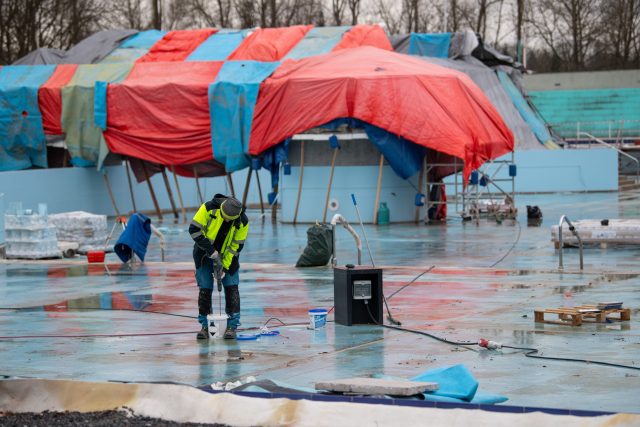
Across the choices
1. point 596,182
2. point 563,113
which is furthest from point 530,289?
point 563,113

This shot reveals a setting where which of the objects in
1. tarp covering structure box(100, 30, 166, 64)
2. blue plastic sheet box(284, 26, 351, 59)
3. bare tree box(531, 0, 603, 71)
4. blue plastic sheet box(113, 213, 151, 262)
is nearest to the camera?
blue plastic sheet box(113, 213, 151, 262)

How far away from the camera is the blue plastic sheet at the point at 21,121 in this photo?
126 ft

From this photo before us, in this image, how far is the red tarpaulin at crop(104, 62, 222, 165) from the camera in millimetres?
36312

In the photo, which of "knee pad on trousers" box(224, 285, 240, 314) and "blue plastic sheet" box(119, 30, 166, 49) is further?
"blue plastic sheet" box(119, 30, 166, 49)

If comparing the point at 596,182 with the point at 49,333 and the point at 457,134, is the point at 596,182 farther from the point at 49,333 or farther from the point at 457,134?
the point at 49,333

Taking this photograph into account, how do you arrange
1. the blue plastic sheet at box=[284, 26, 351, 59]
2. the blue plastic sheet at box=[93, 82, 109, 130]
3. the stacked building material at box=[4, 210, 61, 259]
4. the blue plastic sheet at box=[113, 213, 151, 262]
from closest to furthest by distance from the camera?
the blue plastic sheet at box=[113, 213, 151, 262] → the stacked building material at box=[4, 210, 61, 259] → the blue plastic sheet at box=[93, 82, 109, 130] → the blue plastic sheet at box=[284, 26, 351, 59]

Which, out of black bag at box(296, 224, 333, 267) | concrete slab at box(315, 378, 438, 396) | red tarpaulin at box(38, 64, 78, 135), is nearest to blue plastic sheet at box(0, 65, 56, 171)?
red tarpaulin at box(38, 64, 78, 135)

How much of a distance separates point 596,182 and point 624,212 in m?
13.8

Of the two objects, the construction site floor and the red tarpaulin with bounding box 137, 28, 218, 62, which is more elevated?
the red tarpaulin with bounding box 137, 28, 218, 62

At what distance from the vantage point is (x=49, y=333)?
47.1 feet

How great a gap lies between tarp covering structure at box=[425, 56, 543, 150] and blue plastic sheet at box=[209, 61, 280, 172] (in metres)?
15.8

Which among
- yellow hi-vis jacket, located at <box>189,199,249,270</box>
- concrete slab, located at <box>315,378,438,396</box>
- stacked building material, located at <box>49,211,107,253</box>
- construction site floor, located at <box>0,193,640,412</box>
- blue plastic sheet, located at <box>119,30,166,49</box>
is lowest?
construction site floor, located at <box>0,193,640,412</box>

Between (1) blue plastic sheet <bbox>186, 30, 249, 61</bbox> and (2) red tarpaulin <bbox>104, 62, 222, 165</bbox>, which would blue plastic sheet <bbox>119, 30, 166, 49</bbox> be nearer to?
(1) blue plastic sheet <bbox>186, 30, 249, 61</bbox>

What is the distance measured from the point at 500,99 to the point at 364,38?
51.8 ft
